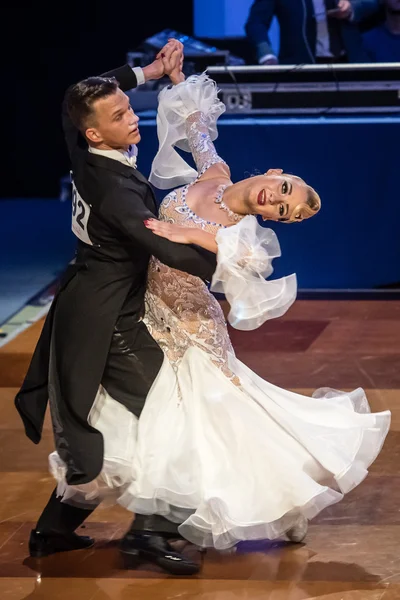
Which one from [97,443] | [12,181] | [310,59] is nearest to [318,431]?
[97,443]

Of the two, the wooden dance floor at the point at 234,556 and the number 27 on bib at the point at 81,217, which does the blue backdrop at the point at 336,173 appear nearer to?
the wooden dance floor at the point at 234,556

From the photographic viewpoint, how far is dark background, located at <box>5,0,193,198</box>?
28.5 ft

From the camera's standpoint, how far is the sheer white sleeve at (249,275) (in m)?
2.67

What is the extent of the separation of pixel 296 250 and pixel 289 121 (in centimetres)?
73

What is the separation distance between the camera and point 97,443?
2.87 m

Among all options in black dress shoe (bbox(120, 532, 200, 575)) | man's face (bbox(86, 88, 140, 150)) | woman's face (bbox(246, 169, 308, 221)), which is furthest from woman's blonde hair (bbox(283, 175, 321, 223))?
black dress shoe (bbox(120, 532, 200, 575))

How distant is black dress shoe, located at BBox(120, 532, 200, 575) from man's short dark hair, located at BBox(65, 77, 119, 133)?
45.2 inches

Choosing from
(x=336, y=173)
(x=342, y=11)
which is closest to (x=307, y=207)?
(x=336, y=173)

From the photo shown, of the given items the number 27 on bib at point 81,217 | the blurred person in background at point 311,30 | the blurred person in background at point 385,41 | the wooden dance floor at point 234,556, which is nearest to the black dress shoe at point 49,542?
the wooden dance floor at point 234,556

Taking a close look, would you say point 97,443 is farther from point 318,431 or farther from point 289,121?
point 289,121

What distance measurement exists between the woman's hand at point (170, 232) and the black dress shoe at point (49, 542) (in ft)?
3.20

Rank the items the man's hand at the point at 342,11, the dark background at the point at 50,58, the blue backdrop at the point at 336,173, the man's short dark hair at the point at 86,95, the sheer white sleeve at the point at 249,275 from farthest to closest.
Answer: the dark background at the point at 50,58 < the man's hand at the point at 342,11 < the blue backdrop at the point at 336,173 < the man's short dark hair at the point at 86,95 < the sheer white sleeve at the point at 249,275

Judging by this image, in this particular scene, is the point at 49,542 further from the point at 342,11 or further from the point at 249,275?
the point at 342,11

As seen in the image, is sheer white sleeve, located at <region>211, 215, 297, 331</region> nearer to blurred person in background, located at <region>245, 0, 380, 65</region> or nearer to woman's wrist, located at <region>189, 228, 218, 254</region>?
woman's wrist, located at <region>189, 228, 218, 254</region>
